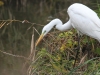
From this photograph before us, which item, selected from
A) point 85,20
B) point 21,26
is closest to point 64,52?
point 85,20

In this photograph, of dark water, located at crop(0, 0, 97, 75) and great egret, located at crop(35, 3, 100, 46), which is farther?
dark water, located at crop(0, 0, 97, 75)

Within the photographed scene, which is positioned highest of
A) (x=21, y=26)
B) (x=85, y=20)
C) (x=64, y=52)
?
(x=21, y=26)

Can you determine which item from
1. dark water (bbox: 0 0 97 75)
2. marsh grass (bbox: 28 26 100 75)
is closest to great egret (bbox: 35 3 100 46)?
marsh grass (bbox: 28 26 100 75)

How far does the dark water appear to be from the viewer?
7.83 m

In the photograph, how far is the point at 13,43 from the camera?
962 cm

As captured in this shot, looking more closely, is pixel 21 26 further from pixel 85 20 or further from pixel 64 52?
pixel 85 20

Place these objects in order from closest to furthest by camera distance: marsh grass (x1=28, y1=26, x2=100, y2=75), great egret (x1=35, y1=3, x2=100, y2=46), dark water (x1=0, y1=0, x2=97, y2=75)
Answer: marsh grass (x1=28, y1=26, x2=100, y2=75) < great egret (x1=35, y1=3, x2=100, y2=46) < dark water (x1=0, y1=0, x2=97, y2=75)

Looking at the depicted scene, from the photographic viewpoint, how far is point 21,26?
11883 millimetres

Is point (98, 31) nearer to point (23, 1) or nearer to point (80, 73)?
point (80, 73)

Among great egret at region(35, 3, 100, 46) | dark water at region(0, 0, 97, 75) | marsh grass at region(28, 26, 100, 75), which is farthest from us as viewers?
dark water at region(0, 0, 97, 75)

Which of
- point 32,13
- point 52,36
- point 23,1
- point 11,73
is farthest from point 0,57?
point 23,1

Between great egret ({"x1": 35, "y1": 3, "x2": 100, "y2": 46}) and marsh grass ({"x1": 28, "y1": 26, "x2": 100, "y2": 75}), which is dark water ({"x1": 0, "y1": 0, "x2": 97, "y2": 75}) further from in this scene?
great egret ({"x1": 35, "y1": 3, "x2": 100, "y2": 46})

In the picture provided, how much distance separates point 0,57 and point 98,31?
3886mm

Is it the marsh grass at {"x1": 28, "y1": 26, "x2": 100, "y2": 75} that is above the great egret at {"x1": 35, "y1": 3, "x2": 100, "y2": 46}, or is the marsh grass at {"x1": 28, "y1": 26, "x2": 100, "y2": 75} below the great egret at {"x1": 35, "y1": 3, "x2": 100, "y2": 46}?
below
